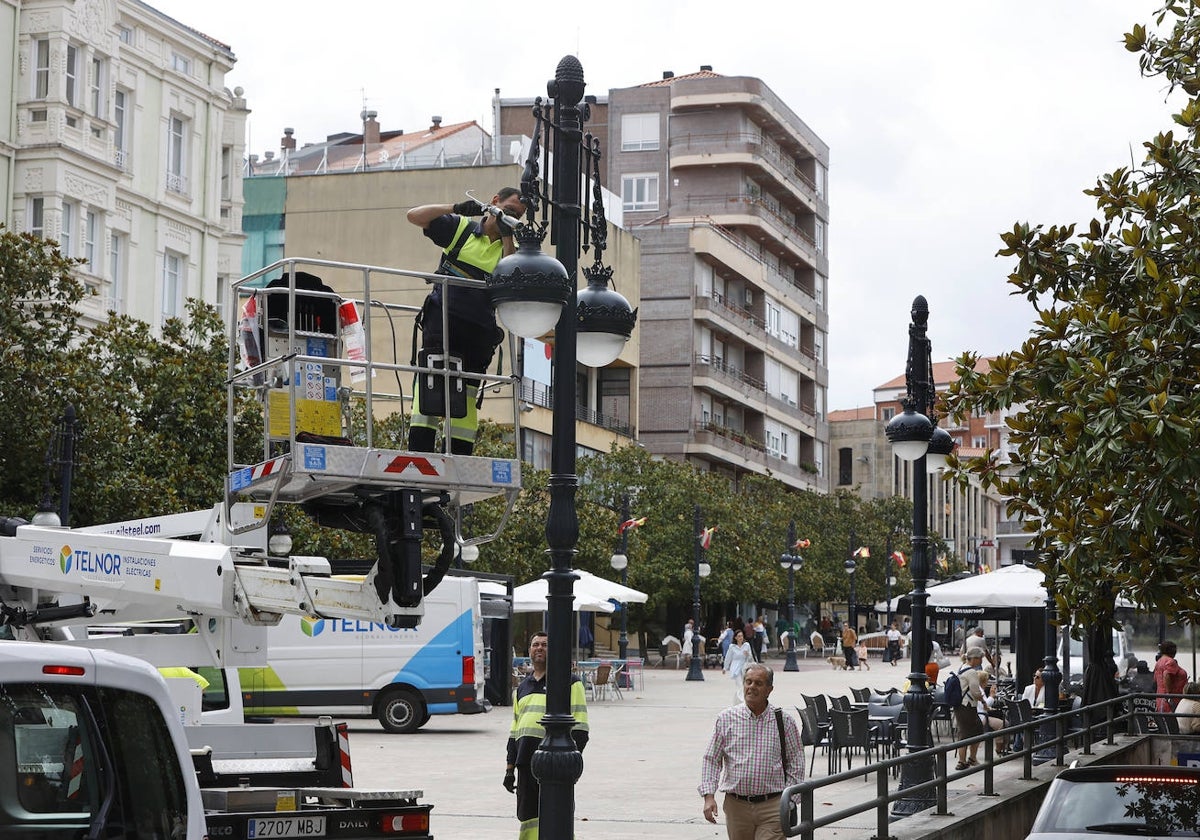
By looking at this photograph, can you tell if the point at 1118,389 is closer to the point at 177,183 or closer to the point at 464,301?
the point at 464,301

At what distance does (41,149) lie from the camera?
37781 mm

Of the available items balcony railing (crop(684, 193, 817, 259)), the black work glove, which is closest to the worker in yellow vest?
the black work glove

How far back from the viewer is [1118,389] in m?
12.3

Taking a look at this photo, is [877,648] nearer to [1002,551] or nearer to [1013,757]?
[1002,551]

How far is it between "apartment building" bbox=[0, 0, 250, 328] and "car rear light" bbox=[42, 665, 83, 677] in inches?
1217

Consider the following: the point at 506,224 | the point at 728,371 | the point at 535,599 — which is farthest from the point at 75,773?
the point at 728,371

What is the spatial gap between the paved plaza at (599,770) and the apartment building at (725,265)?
4873 centimetres

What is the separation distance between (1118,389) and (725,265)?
259 feet

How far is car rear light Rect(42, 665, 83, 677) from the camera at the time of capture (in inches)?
262

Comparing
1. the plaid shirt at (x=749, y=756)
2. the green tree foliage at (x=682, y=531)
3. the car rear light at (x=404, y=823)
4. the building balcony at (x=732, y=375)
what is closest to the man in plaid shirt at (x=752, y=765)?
the plaid shirt at (x=749, y=756)

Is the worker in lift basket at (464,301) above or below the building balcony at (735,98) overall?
below

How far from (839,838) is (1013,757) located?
3.34 metres

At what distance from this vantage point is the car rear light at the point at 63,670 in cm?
666

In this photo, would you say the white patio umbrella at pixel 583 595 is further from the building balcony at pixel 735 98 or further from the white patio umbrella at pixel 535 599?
the building balcony at pixel 735 98
